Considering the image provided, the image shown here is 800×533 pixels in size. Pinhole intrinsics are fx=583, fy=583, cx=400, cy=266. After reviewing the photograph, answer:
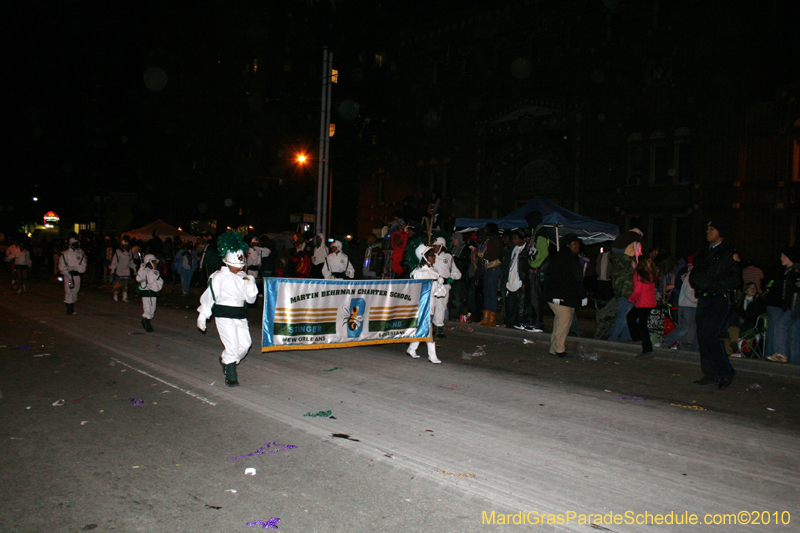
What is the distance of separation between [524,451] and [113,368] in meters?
6.04

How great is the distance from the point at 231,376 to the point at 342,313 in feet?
6.40

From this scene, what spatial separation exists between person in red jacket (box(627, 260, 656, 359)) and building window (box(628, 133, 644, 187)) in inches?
618

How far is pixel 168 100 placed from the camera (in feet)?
184

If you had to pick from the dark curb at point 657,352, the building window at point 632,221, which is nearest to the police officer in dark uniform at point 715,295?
the dark curb at point 657,352

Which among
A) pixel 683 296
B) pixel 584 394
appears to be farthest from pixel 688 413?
Result: pixel 683 296

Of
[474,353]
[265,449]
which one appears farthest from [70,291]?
[265,449]

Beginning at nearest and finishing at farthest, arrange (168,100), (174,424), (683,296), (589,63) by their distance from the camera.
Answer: (174,424), (683,296), (589,63), (168,100)

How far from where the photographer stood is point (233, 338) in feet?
23.6

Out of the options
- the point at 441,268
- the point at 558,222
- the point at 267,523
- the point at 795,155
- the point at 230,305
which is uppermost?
the point at 795,155

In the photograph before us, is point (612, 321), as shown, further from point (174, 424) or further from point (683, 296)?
point (174, 424)

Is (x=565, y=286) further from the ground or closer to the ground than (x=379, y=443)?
further from the ground

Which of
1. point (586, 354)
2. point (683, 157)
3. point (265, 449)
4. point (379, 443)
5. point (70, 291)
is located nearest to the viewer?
point (265, 449)

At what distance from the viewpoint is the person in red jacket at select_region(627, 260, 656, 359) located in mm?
9734

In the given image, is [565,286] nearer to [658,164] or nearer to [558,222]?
[558,222]
